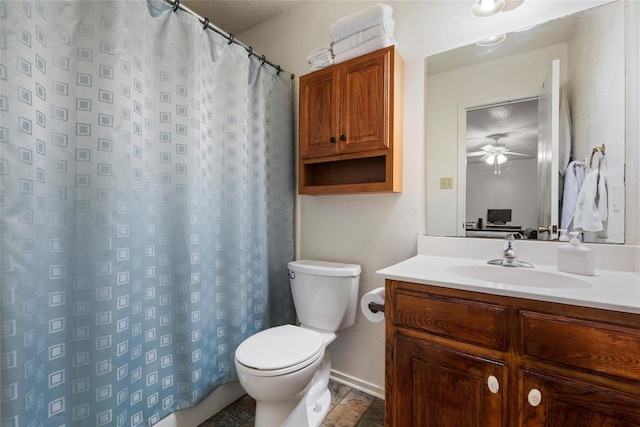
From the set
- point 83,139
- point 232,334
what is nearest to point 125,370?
point 232,334

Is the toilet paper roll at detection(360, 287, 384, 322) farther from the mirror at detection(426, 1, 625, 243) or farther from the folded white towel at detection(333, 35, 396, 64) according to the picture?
the folded white towel at detection(333, 35, 396, 64)

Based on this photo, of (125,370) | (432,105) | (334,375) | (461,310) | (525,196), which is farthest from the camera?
(334,375)

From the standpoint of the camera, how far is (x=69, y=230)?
3.16 ft

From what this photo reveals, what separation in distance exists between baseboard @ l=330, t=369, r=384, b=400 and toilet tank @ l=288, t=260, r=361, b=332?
41 cm

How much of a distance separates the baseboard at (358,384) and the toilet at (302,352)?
0.24 meters

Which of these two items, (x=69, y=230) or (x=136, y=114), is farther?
(x=136, y=114)

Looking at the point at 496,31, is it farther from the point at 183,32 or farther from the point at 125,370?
the point at 125,370

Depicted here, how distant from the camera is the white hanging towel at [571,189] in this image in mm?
1164

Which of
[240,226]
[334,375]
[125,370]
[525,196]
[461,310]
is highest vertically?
[525,196]

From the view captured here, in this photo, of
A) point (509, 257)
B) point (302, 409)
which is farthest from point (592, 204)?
point (302, 409)

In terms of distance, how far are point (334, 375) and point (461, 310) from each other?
1199 mm

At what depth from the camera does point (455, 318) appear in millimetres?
930

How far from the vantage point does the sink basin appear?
40.4 inches

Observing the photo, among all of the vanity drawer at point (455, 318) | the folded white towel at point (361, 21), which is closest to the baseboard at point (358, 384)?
the vanity drawer at point (455, 318)
